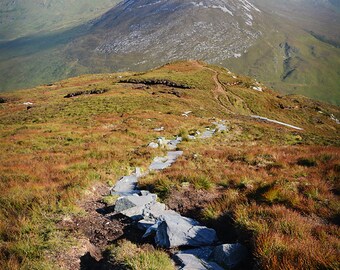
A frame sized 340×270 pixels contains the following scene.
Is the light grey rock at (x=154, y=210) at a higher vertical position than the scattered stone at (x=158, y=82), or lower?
higher

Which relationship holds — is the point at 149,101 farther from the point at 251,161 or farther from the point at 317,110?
the point at 317,110

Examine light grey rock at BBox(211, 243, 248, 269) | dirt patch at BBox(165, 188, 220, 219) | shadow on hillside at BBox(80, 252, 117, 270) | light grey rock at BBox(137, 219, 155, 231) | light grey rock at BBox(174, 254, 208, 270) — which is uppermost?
light grey rock at BBox(211, 243, 248, 269)

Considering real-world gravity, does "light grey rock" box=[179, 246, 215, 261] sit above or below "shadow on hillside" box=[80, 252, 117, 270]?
Result: above

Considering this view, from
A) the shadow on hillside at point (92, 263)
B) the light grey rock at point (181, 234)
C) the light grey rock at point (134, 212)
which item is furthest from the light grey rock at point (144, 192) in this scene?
the shadow on hillside at point (92, 263)

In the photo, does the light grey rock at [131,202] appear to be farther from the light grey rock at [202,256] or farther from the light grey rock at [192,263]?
the light grey rock at [192,263]

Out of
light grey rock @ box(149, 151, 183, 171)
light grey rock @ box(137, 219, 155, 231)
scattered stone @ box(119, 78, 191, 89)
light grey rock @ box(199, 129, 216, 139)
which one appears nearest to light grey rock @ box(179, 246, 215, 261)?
light grey rock @ box(137, 219, 155, 231)

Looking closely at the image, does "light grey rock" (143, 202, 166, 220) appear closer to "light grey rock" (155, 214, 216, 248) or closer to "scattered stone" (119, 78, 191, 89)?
"light grey rock" (155, 214, 216, 248)

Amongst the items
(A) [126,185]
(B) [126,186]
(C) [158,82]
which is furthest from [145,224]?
(C) [158,82]
